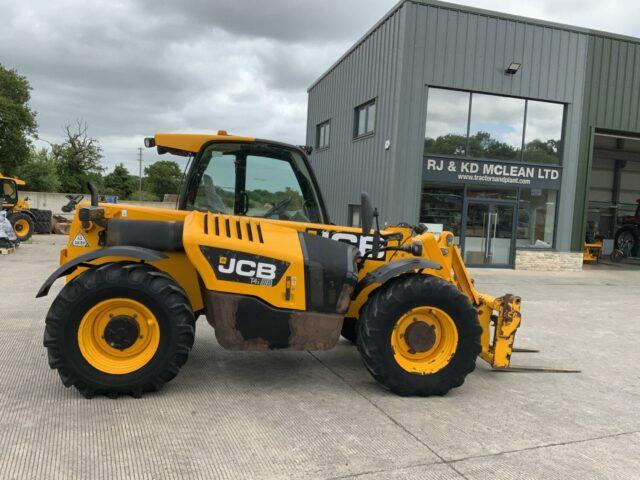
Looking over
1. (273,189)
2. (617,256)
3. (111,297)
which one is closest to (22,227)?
(273,189)

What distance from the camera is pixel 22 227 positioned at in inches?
A: 683

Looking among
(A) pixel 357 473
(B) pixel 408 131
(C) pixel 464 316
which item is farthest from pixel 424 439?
(B) pixel 408 131

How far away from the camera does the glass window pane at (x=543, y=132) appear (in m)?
15.1

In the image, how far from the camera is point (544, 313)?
847cm

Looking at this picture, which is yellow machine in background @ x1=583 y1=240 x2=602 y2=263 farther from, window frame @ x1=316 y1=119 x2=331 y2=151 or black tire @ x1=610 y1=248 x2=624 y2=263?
window frame @ x1=316 y1=119 x2=331 y2=151

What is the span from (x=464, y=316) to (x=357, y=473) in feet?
5.69

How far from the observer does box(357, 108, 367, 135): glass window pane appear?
1625 centimetres

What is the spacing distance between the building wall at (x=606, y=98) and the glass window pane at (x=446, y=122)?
3958 millimetres

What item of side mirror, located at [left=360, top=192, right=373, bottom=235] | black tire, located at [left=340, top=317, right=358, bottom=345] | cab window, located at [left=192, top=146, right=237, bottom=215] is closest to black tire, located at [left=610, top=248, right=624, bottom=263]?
black tire, located at [left=340, top=317, right=358, bottom=345]

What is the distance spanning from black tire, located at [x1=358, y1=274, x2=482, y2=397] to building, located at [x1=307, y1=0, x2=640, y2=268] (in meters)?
9.76

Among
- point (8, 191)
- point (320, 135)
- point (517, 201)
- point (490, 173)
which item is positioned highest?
point (320, 135)

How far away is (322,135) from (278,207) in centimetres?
1601

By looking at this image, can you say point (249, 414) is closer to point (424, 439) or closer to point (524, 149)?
point (424, 439)

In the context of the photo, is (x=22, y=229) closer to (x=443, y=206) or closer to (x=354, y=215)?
(x=354, y=215)
